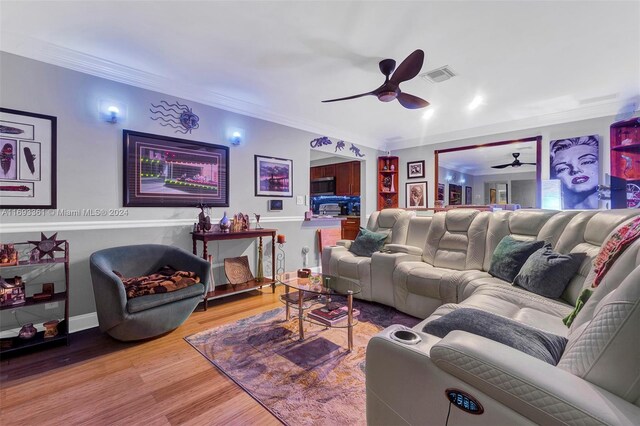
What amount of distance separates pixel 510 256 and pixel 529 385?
6.61 feet

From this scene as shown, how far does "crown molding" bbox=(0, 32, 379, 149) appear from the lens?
2387 mm

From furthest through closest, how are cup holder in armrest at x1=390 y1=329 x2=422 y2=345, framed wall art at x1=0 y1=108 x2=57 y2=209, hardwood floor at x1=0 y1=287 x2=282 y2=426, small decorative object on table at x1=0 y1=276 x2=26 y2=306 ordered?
framed wall art at x1=0 y1=108 x2=57 y2=209 → small decorative object on table at x1=0 y1=276 x2=26 y2=306 → hardwood floor at x1=0 y1=287 x2=282 y2=426 → cup holder in armrest at x1=390 y1=329 x2=422 y2=345

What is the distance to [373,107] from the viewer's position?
413cm

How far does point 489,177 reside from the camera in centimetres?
986

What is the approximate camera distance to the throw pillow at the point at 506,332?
1.12 meters

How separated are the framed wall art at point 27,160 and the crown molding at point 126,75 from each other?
516 mm

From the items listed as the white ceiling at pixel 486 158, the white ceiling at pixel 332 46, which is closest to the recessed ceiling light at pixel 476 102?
the white ceiling at pixel 332 46

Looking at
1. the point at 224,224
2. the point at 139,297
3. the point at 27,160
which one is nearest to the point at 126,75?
the point at 27,160

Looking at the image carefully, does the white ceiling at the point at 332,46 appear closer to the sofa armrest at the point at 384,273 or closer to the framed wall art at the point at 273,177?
the framed wall art at the point at 273,177

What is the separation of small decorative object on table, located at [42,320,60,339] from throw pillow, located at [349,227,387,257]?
294 cm

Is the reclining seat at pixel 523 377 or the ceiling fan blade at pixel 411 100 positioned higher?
the ceiling fan blade at pixel 411 100

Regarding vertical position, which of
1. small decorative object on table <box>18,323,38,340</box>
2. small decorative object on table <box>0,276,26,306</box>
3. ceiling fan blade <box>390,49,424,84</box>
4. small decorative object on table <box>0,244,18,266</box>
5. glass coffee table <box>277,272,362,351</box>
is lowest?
small decorative object on table <box>18,323,38,340</box>

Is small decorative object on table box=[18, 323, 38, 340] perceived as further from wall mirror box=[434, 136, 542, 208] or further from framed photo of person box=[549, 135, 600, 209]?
wall mirror box=[434, 136, 542, 208]

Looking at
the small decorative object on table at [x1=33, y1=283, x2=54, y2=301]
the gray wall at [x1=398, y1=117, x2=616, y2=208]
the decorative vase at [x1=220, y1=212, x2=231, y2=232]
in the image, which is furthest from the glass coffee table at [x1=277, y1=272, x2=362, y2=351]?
the gray wall at [x1=398, y1=117, x2=616, y2=208]
